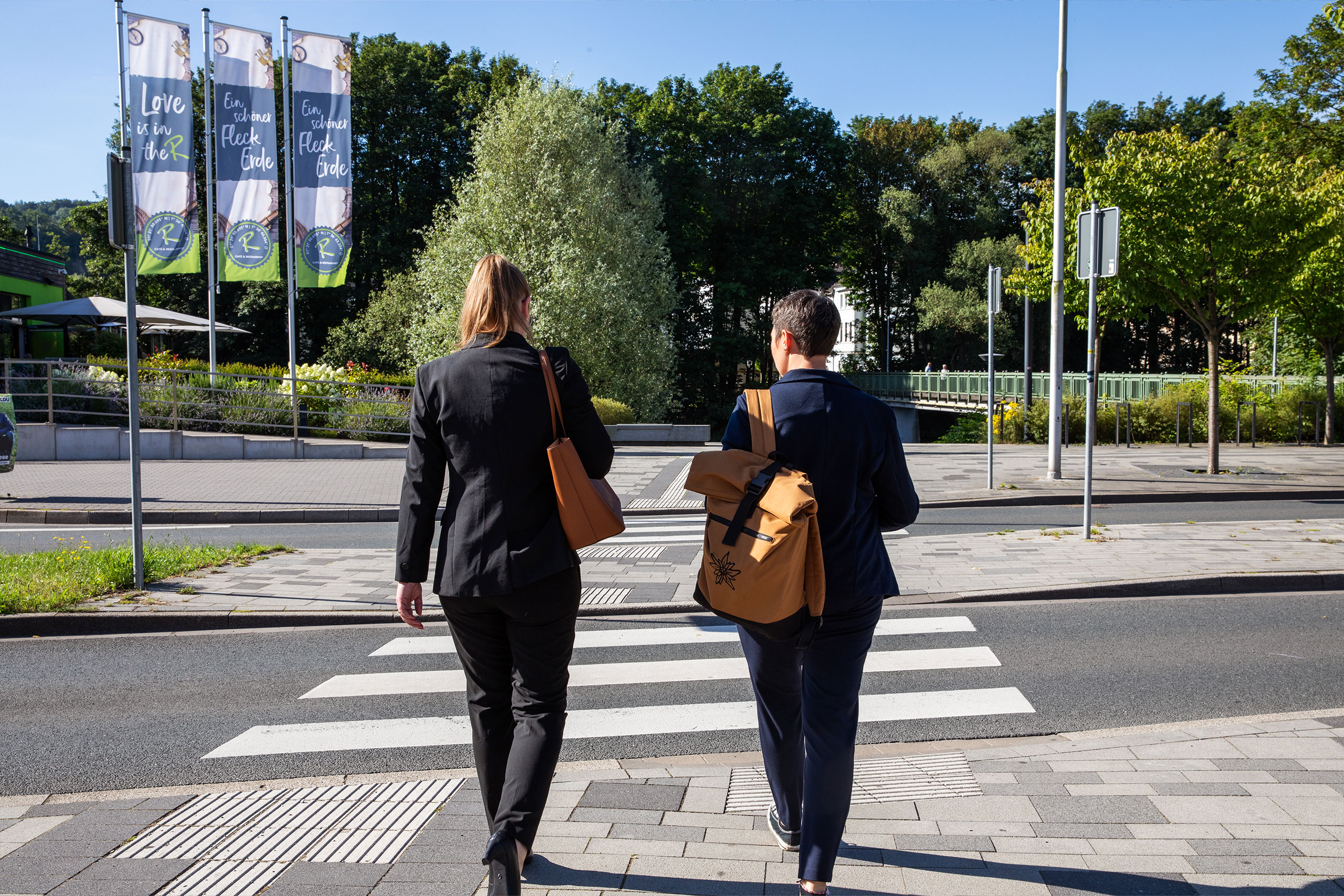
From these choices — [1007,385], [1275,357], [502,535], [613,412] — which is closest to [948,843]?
[502,535]

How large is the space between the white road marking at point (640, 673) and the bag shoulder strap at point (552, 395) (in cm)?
297

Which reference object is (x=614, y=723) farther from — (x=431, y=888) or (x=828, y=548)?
(x=828, y=548)

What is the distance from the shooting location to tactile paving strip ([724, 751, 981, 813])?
3723mm

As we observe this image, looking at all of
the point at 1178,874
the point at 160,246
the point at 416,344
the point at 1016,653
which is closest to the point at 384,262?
the point at 416,344

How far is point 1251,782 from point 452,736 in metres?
3.36

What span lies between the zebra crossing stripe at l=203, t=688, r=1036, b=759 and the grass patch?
3.15 metres

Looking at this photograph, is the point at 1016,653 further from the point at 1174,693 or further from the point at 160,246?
the point at 160,246

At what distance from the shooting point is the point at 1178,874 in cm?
297

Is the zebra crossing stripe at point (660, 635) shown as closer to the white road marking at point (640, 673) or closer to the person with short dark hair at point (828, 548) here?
the white road marking at point (640, 673)

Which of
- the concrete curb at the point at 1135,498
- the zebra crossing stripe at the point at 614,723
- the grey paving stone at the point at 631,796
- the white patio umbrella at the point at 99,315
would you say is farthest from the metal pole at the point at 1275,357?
the grey paving stone at the point at 631,796

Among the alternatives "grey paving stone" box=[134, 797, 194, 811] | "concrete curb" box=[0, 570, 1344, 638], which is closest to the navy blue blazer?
"grey paving stone" box=[134, 797, 194, 811]

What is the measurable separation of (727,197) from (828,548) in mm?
48749

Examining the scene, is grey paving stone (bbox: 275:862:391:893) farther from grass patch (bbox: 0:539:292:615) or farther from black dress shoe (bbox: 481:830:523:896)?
grass patch (bbox: 0:539:292:615)

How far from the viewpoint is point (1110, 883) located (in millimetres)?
2930
